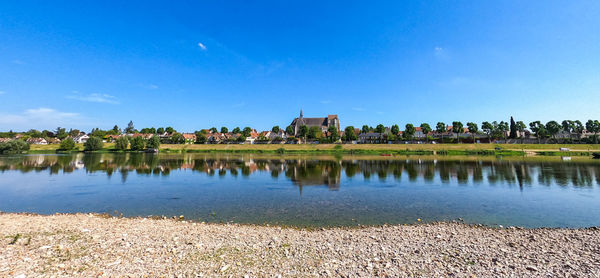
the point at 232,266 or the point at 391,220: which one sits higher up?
the point at 232,266

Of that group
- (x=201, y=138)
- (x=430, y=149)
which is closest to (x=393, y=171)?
(x=430, y=149)

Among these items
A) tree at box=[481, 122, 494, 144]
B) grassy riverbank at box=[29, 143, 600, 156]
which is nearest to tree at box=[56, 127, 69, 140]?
grassy riverbank at box=[29, 143, 600, 156]

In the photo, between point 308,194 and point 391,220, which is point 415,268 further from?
point 308,194

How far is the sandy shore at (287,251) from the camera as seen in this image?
23.9 ft

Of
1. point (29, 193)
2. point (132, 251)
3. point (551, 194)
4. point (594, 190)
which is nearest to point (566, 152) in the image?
point (594, 190)

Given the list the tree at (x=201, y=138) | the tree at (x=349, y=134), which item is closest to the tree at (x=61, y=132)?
the tree at (x=201, y=138)

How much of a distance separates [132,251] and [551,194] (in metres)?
29.7

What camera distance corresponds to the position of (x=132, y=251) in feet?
28.2

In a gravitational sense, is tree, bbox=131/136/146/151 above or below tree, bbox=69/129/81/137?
below

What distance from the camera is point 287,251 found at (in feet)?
29.1

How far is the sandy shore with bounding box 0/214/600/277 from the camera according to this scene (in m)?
7.28

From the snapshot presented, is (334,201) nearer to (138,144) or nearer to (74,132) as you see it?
(138,144)

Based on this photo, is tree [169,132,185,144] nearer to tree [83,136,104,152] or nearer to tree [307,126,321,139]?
tree [83,136,104,152]

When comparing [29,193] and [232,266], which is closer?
[232,266]
